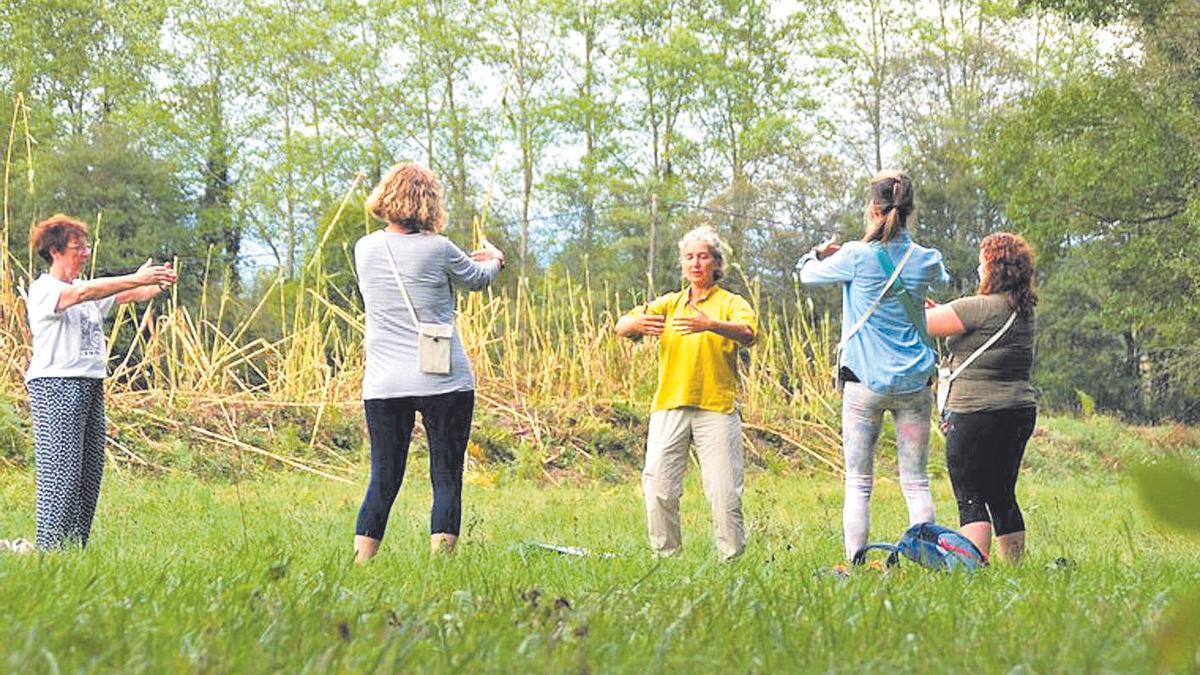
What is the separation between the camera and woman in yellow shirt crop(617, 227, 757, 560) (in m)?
5.76

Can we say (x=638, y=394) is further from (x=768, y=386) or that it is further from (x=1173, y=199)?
(x=1173, y=199)

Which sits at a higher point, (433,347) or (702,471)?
(433,347)

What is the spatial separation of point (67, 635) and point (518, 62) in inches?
1472

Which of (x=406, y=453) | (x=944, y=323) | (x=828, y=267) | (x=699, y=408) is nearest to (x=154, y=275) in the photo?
(x=406, y=453)

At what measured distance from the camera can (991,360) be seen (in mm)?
5477

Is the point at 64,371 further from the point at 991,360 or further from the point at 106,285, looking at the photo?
the point at 991,360

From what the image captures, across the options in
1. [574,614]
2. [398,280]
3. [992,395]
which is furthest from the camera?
[992,395]

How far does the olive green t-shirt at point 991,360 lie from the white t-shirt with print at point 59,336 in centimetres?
362

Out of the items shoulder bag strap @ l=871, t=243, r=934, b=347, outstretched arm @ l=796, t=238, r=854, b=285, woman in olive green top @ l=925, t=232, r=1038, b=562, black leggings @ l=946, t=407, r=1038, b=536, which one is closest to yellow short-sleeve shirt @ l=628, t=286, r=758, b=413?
outstretched arm @ l=796, t=238, r=854, b=285

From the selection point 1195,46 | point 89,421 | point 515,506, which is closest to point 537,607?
point 89,421

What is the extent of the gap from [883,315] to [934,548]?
1.20 m

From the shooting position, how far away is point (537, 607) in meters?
2.83

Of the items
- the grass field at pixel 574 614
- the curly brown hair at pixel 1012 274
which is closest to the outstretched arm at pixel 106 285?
the grass field at pixel 574 614

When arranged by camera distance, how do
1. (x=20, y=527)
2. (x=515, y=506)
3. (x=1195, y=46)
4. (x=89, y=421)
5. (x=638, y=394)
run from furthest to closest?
(x=1195, y=46)
(x=638, y=394)
(x=515, y=506)
(x=20, y=527)
(x=89, y=421)
